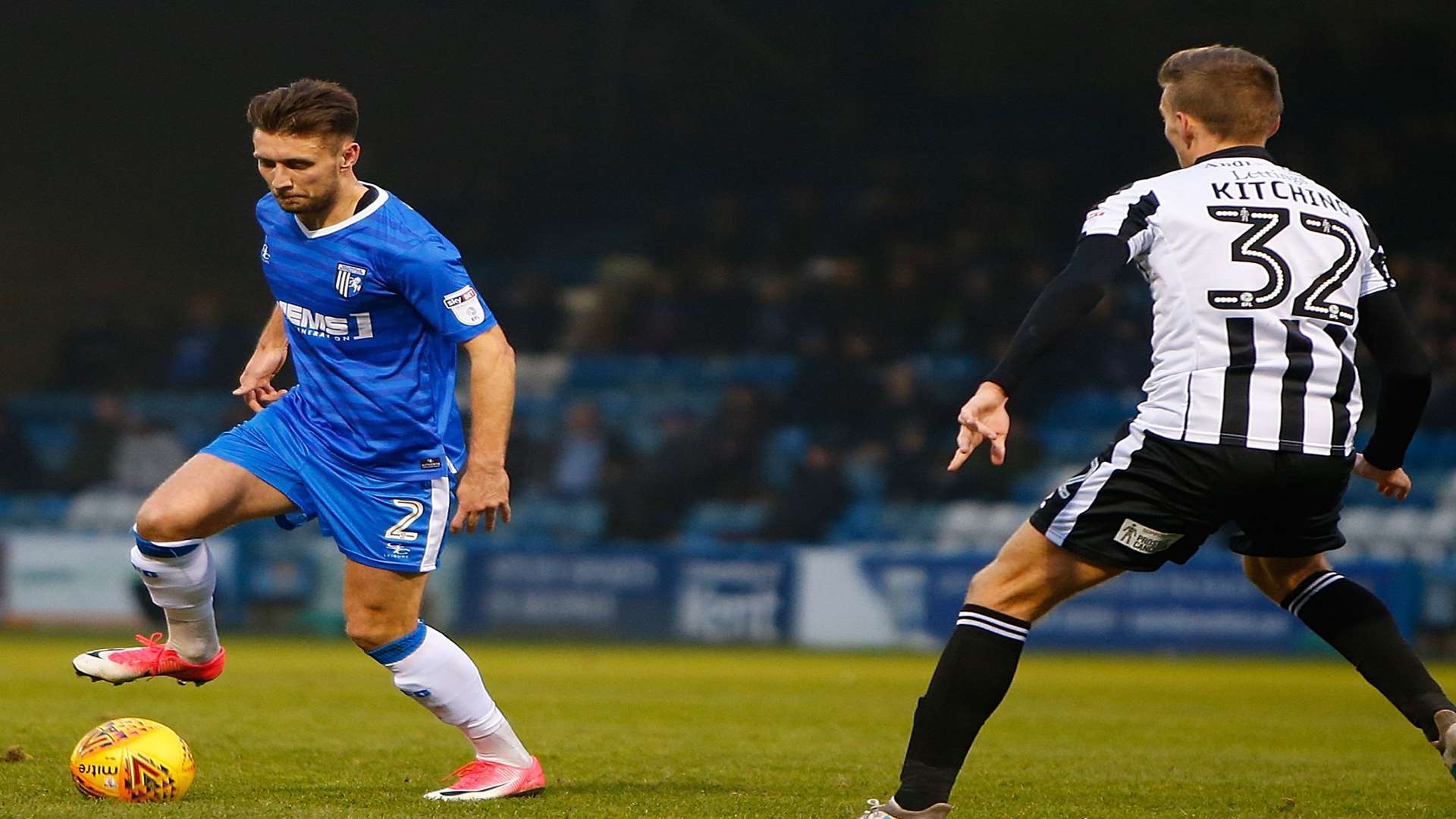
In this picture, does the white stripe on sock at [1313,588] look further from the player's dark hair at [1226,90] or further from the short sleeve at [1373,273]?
the player's dark hair at [1226,90]

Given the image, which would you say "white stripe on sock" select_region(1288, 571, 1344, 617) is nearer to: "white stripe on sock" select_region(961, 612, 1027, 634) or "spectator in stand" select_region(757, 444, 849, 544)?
"white stripe on sock" select_region(961, 612, 1027, 634)

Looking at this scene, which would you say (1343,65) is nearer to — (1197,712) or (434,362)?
(1197,712)

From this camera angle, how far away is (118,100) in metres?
22.7

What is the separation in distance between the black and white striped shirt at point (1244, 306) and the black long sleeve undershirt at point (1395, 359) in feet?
0.64

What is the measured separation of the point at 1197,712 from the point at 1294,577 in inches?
181

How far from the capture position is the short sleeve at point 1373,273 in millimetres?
4434

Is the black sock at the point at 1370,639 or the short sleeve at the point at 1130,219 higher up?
the short sleeve at the point at 1130,219

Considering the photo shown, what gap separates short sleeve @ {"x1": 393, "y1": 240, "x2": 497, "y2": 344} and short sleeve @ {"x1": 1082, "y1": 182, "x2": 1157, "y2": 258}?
1.68m

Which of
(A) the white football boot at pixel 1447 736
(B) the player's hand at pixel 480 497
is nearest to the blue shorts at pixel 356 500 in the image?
(B) the player's hand at pixel 480 497

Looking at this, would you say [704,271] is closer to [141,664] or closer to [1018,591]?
[141,664]

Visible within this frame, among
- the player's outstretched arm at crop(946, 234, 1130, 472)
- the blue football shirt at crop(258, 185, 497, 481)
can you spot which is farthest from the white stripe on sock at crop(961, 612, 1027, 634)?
the blue football shirt at crop(258, 185, 497, 481)

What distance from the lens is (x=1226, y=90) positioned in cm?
439

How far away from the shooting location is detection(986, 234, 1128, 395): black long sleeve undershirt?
4.08 metres

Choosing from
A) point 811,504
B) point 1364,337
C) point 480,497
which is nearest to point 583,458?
point 811,504
